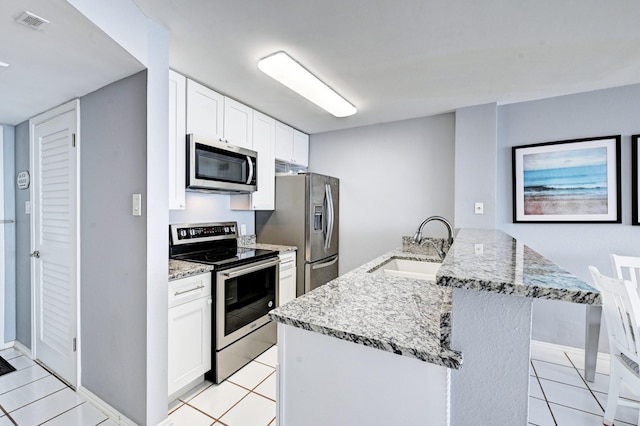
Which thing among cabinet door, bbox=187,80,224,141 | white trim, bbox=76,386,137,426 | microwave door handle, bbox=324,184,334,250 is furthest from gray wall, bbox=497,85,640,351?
white trim, bbox=76,386,137,426

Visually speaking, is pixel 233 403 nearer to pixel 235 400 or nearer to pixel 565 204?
pixel 235 400

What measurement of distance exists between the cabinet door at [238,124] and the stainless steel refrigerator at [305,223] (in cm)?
61

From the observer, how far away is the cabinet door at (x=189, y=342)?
1.81 m

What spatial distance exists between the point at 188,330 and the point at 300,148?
2.48 meters

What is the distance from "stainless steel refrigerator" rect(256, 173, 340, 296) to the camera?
3033 mm

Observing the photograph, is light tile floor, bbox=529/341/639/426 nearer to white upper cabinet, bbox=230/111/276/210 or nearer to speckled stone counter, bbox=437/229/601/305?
speckled stone counter, bbox=437/229/601/305

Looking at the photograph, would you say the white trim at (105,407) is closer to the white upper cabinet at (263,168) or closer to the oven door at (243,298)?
the oven door at (243,298)

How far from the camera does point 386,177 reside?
11.1ft

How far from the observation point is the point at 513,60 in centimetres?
192

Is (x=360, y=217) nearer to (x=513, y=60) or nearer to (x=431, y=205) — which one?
(x=431, y=205)

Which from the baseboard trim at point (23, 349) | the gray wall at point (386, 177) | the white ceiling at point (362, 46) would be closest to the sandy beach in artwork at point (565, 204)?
the gray wall at point (386, 177)

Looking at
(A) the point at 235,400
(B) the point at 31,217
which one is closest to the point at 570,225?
(A) the point at 235,400

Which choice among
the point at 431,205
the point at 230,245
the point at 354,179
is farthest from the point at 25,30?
the point at 431,205

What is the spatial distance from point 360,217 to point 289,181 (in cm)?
102
